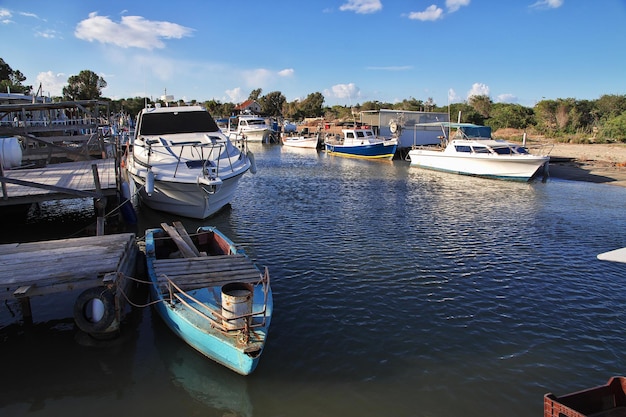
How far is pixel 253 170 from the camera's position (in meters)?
16.6

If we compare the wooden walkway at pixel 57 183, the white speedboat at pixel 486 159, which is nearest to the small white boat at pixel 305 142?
the white speedboat at pixel 486 159

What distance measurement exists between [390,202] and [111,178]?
12.2 m

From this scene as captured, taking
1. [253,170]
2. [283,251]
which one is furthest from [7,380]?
[253,170]

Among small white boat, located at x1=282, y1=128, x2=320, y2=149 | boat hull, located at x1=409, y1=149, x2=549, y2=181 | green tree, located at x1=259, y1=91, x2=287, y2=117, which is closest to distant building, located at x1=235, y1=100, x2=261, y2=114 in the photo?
green tree, located at x1=259, y1=91, x2=287, y2=117

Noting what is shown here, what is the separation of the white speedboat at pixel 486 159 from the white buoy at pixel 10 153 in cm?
2606

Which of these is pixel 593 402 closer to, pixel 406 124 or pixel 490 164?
pixel 490 164

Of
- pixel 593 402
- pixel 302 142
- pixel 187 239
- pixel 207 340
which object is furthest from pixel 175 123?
pixel 302 142

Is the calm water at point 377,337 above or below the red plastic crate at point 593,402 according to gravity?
below

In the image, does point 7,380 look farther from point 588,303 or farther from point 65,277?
point 588,303

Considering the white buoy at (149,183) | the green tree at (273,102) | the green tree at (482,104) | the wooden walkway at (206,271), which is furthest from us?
the green tree at (273,102)

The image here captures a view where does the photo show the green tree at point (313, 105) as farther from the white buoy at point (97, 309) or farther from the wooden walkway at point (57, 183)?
the white buoy at point (97, 309)

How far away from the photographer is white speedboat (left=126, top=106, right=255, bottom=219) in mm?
13883

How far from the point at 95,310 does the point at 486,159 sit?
2653 cm

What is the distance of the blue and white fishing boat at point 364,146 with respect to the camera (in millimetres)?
38562
